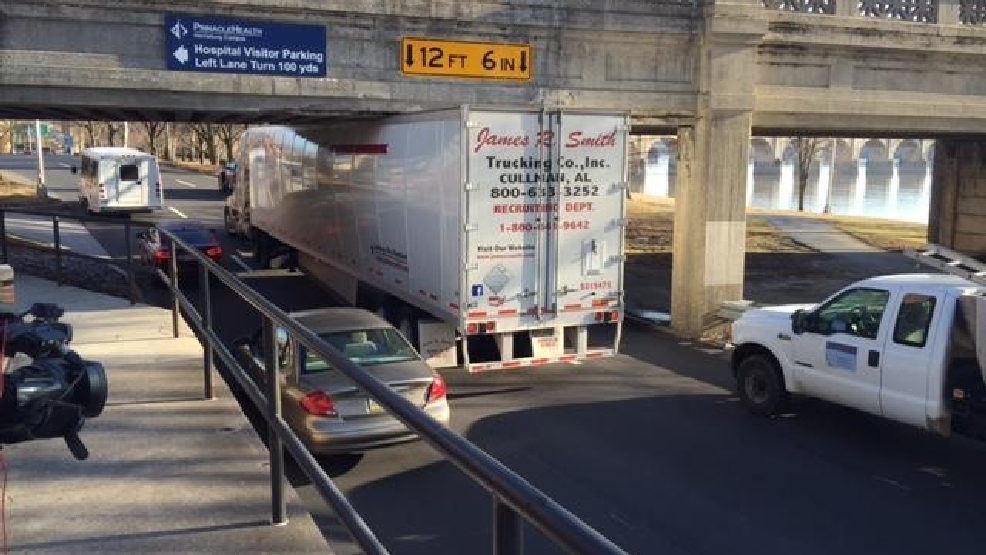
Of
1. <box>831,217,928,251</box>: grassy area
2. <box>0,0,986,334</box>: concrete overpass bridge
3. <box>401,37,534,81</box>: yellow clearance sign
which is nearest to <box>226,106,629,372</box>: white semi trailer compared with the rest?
<box>401,37,534,81</box>: yellow clearance sign

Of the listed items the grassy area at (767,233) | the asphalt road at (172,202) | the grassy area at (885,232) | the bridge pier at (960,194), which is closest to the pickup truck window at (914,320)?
the asphalt road at (172,202)

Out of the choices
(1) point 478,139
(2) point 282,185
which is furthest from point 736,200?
(2) point 282,185

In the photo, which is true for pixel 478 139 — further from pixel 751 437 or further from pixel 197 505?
pixel 197 505

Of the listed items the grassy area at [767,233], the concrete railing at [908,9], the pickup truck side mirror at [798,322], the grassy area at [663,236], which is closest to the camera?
the pickup truck side mirror at [798,322]

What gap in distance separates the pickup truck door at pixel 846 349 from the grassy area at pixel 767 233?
53.7ft

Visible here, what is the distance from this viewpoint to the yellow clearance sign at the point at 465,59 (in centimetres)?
1334

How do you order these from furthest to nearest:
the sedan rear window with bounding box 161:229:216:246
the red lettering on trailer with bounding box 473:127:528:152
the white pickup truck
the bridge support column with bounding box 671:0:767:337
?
1. the sedan rear window with bounding box 161:229:216:246
2. the bridge support column with bounding box 671:0:767:337
3. the red lettering on trailer with bounding box 473:127:528:152
4. the white pickup truck

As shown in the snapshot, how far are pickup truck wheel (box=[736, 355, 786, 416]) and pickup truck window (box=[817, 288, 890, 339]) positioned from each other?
883 mm

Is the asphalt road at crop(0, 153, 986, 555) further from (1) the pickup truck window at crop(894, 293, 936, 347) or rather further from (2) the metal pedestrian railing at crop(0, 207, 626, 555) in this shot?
(2) the metal pedestrian railing at crop(0, 207, 626, 555)

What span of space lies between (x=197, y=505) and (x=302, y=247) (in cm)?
1541

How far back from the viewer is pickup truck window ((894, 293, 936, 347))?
8.71 m

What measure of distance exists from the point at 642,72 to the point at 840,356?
710cm

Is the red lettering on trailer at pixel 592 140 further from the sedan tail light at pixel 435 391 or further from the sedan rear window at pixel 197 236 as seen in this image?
the sedan rear window at pixel 197 236

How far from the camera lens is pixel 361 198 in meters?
14.7
